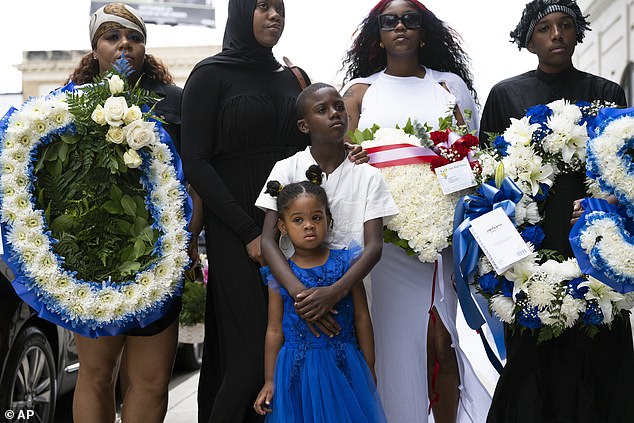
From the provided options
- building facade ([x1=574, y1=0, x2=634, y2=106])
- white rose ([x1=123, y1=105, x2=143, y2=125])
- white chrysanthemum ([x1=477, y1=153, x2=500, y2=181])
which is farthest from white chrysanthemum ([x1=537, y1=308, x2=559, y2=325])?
building facade ([x1=574, y1=0, x2=634, y2=106])

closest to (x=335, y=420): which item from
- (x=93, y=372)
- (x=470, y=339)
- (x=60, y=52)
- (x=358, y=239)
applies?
(x=358, y=239)

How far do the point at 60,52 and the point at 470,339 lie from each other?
30846 millimetres

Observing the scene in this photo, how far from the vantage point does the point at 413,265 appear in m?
4.76

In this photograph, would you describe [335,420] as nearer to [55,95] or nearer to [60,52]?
[55,95]

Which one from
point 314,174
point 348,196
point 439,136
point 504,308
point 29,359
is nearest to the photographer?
point 504,308

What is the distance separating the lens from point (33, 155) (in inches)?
165

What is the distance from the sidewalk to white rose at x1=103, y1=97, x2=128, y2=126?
3545mm

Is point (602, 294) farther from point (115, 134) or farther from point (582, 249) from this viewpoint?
point (115, 134)

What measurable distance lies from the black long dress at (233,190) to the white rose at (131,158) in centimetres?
33

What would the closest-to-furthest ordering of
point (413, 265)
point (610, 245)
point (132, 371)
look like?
point (610, 245) → point (132, 371) → point (413, 265)

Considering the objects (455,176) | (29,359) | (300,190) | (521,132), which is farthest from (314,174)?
(29,359)

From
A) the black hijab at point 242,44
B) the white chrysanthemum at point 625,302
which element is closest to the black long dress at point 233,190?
the black hijab at point 242,44

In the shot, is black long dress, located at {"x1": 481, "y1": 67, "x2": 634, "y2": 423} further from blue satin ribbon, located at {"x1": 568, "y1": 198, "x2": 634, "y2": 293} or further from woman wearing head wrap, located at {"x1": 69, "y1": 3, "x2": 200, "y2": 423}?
woman wearing head wrap, located at {"x1": 69, "y1": 3, "x2": 200, "y2": 423}

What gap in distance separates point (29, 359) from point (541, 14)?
12.4 feet
